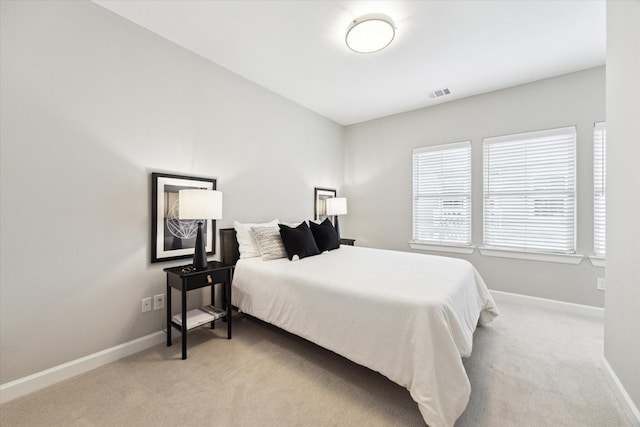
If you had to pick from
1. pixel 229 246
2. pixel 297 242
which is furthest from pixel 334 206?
pixel 229 246

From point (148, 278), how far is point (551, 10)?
4148 millimetres

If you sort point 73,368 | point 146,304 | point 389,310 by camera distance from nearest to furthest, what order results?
point 389,310 → point 73,368 → point 146,304

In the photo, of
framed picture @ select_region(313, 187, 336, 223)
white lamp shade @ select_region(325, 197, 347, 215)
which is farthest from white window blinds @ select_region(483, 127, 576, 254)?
framed picture @ select_region(313, 187, 336, 223)

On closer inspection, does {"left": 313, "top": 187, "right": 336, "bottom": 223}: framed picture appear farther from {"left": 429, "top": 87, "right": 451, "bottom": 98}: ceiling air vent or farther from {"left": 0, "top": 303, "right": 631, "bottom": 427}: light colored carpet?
{"left": 0, "top": 303, "right": 631, "bottom": 427}: light colored carpet

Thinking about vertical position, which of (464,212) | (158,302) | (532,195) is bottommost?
(158,302)

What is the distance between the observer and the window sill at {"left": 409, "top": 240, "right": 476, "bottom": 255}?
3.75m

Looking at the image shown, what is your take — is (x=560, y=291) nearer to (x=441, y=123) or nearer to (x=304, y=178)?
(x=441, y=123)

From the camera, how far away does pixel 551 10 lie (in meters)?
2.12

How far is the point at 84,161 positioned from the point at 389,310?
98.4 inches

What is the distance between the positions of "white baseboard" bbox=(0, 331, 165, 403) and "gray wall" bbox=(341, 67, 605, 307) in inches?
137

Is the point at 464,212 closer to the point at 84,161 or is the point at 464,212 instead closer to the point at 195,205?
the point at 195,205

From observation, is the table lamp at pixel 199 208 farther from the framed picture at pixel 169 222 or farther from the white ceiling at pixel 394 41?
the white ceiling at pixel 394 41

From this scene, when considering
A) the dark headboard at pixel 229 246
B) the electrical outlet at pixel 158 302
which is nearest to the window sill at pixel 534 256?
the dark headboard at pixel 229 246

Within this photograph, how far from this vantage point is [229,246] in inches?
114
